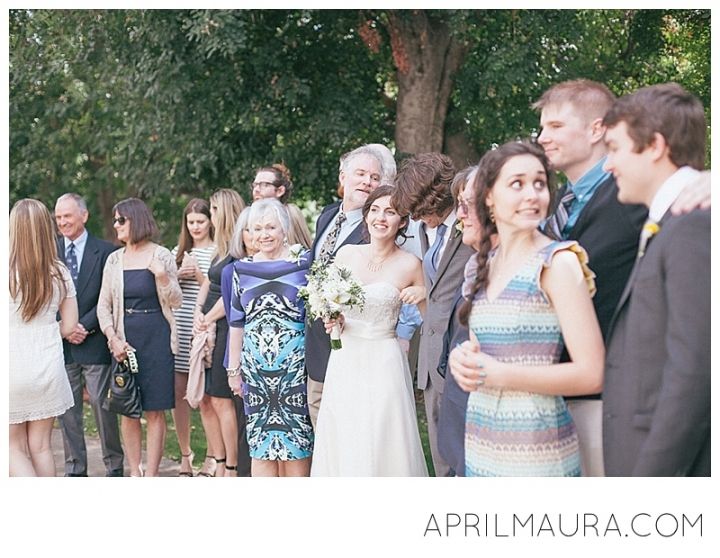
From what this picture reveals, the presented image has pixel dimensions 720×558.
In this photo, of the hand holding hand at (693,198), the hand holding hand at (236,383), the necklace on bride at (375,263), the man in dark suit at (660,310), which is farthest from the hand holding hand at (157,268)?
the hand holding hand at (693,198)

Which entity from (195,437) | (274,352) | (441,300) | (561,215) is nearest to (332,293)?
(441,300)

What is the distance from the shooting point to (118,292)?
670 centimetres

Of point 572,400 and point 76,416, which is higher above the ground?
point 572,400

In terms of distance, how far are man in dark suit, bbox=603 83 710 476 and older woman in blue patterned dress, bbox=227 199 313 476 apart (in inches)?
98.6

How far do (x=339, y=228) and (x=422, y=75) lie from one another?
489 centimetres

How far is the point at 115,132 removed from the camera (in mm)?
11422

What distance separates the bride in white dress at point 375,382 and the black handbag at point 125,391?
1873 millimetres

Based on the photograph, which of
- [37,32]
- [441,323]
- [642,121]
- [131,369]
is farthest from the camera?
[37,32]

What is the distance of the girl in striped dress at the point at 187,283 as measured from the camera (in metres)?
7.11

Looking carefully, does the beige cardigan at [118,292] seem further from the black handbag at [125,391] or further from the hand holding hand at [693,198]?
the hand holding hand at [693,198]

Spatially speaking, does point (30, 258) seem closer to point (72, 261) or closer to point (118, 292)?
point (118, 292)
